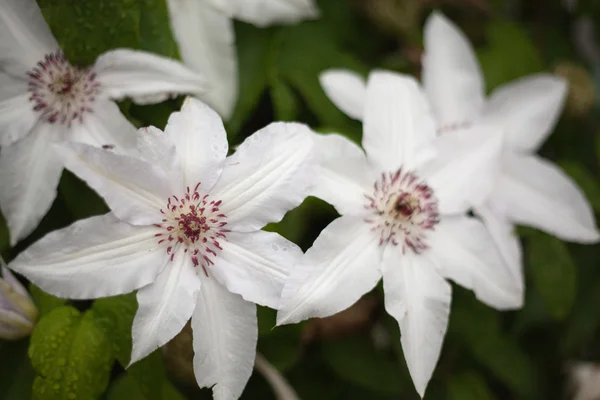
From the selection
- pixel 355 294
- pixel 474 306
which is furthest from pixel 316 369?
pixel 355 294

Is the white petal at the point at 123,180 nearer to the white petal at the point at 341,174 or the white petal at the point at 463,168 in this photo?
the white petal at the point at 341,174

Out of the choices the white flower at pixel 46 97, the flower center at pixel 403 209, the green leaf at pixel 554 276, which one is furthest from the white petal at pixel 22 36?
the green leaf at pixel 554 276

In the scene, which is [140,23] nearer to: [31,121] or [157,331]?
[31,121]

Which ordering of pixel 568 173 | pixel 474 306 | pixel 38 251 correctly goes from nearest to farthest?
pixel 38 251
pixel 474 306
pixel 568 173

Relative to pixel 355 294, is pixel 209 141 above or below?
above

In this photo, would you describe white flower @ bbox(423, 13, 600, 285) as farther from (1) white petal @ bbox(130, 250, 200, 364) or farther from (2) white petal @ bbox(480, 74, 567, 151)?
(1) white petal @ bbox(130, 250, 200, 364)

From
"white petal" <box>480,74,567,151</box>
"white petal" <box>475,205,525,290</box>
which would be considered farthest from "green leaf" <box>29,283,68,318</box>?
"white petal" <box>480,74,567,151</box>
